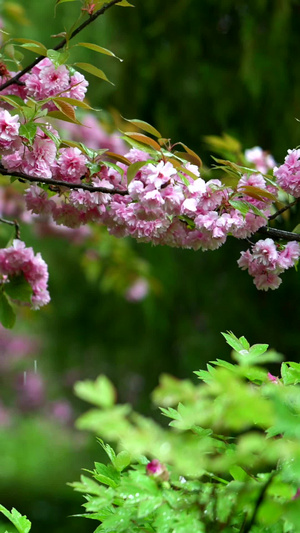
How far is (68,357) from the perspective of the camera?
4.08m

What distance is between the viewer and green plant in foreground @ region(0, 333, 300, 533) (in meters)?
0.43

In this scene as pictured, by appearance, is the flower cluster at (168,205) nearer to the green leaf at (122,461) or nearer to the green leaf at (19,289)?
the green leaf at (19,289)

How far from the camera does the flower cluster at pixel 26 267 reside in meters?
1.17

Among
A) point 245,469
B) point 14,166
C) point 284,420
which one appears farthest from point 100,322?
point 284,420

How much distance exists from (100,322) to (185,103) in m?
1.33

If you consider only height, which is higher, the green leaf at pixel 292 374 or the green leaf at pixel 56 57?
the green leaf at pixel 56 57

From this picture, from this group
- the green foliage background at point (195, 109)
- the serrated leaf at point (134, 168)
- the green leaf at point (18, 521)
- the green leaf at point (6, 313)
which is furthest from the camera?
the green foliage background at point (195, 109)

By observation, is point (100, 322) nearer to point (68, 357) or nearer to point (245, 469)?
point (68, 357)

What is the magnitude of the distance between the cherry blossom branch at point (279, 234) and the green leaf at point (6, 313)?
45 cm

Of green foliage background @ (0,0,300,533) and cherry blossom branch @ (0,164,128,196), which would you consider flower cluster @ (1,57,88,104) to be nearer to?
cherry blossom branch @ (0,164,128,196)

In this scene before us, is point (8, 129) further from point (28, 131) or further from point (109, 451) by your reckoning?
point (109, 451)

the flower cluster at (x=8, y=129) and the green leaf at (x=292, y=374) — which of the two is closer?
the green leaf at (x=292, y=374)

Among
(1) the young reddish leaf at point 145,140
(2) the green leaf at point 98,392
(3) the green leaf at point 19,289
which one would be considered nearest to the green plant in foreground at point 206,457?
(2) the green leaf at point 98,392

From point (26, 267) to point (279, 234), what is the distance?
45 cm
